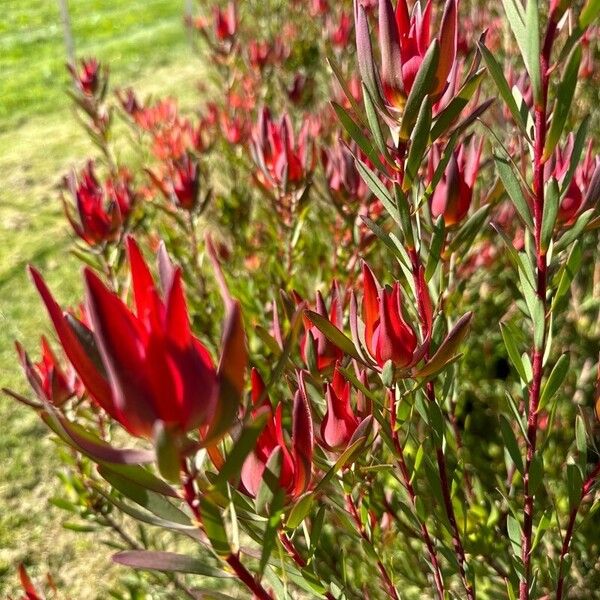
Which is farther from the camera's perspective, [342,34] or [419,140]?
[342,34]

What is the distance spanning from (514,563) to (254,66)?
2.18 meters

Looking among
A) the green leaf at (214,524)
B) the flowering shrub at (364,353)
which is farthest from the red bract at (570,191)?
the green leaf at (214,524)

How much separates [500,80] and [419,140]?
0.30ft

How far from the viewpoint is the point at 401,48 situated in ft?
1.93

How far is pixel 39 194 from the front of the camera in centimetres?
520

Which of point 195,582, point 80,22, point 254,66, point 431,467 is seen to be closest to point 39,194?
point 254,66

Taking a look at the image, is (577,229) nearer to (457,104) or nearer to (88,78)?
(457,104)

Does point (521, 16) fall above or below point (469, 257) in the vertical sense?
above

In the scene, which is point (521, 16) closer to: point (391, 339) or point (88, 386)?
point (391, 339)

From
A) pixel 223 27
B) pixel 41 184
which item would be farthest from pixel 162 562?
pixel 41 184

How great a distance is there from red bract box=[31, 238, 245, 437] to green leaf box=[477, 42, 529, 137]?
35cm

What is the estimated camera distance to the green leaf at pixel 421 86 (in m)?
0.53

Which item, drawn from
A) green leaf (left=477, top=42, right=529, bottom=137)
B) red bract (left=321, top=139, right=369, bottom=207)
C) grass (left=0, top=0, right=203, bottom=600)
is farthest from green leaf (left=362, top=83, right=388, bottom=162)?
grass (left=0, top=0, right=203, bottom=600)

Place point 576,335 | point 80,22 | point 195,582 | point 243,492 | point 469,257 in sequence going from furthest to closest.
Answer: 1. point 80,22
2. point 576,335
3. point 195,582
4. point 469,257
5. point 243,492
